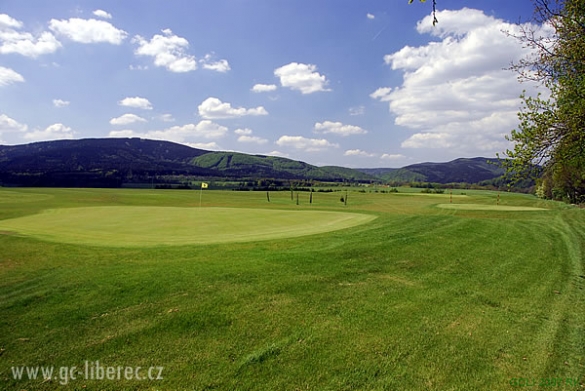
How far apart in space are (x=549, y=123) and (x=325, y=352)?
10.1m

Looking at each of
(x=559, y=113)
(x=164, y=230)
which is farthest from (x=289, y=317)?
(x=164, y=230)

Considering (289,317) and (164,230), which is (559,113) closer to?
(289,317)

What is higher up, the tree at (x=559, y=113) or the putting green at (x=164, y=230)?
the tree at (x=559, y=113)

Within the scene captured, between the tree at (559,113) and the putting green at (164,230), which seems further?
the putting green at (164,230)

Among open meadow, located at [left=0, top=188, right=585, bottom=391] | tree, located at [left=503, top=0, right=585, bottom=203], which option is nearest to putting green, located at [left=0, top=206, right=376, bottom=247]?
open meadow, located at [left=0, top=188, right=585, bottom=391]

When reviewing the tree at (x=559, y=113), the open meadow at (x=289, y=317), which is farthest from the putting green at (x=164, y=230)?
the tree at (x=559, y=113)

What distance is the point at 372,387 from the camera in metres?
5.84

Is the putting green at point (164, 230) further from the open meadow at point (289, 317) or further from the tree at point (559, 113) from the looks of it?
the tree at point (559, 113)

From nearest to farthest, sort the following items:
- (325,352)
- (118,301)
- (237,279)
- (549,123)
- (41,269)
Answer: (325,352) < (118,301) < (549,123) < (237,279) < (41,269)

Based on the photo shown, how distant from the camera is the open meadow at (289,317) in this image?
244 inches

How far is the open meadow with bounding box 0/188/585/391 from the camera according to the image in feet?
20.3

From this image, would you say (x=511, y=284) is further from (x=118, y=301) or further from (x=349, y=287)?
(x=118, y=301)

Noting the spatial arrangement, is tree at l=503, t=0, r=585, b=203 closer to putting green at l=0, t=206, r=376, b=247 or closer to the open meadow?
the open meadow

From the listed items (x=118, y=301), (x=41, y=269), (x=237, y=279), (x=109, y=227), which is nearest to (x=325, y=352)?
(x=237, y=279)
